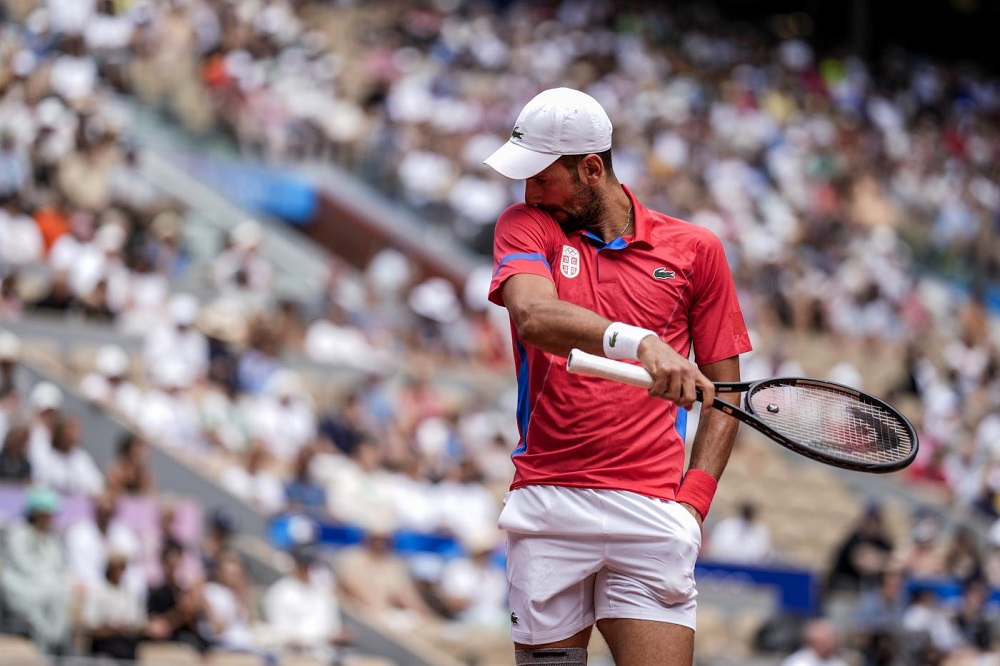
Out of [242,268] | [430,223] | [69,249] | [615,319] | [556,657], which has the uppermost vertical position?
[430,223]

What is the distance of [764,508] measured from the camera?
16.7 m

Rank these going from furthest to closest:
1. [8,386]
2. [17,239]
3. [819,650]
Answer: [17,239] < [8,386] < [819,650]

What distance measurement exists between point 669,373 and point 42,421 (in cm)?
856

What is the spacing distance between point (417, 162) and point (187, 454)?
8630 mm

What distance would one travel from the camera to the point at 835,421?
442cm

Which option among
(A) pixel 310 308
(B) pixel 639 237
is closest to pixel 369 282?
(A) pixel 310 308

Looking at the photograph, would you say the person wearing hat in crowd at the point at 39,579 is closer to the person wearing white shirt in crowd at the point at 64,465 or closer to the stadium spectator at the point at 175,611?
the stadium spectator at the point at 175,611

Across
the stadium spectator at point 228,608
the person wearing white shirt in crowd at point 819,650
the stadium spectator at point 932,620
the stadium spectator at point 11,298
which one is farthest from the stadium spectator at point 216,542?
the stadium spectator at point 932,620

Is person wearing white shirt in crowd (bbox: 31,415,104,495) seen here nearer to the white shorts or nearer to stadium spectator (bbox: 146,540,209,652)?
stadium spectator (bbox: 146,540,209,652)

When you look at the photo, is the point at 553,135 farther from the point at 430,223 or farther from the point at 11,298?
the point at 430,223

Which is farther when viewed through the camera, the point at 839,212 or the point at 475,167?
the point at 839,212

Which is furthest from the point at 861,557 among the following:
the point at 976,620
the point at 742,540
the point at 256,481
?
the point at 256,481

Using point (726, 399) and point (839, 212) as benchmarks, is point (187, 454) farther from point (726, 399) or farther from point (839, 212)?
point (839, 212)

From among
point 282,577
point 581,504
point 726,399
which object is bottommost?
point 282,577
